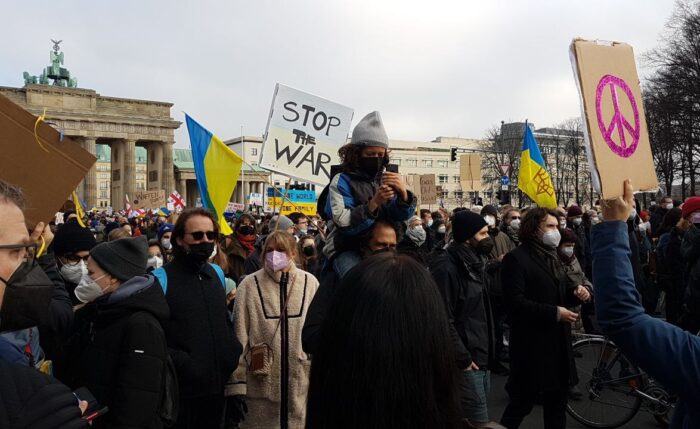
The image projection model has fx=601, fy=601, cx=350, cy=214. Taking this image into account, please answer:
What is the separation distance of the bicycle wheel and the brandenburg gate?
68.9 metres

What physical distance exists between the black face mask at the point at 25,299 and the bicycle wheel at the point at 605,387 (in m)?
5.40

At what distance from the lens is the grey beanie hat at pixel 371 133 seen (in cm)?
346

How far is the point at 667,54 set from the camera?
35.0m

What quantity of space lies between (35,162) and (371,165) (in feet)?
5.74

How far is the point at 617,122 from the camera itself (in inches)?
88.0

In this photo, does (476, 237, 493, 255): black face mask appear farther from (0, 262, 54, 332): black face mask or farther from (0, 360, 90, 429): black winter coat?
(0, 360, 90, 429): black winter coat

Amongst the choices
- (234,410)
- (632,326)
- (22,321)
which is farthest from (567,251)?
(22,321)

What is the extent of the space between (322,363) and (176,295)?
267cm

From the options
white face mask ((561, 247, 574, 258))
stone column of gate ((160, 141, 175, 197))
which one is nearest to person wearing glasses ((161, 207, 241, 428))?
white face mask ((561, 247, 574, 258))

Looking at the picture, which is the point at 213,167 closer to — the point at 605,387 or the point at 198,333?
the point at 198,333

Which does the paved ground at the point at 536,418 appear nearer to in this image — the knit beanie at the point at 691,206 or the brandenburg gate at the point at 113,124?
the knit beanie at the point at 691,206

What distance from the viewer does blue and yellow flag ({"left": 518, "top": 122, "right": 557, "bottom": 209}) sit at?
1134cm

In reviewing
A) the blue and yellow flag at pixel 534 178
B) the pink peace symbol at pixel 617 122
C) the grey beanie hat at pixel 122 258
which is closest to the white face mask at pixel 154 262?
the grey beanie hat at pixel 122 258

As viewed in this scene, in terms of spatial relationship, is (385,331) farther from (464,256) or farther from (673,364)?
(464,256)
